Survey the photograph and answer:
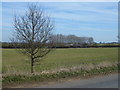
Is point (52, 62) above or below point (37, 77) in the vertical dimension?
below

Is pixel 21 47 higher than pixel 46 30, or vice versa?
pixel 46 30

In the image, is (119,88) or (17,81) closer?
Result: (119,88)

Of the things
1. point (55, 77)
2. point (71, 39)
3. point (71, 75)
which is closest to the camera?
point (55, 77)

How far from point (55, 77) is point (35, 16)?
3632 mm

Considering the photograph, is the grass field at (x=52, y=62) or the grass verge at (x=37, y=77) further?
the grass field at (x=52, y=62)

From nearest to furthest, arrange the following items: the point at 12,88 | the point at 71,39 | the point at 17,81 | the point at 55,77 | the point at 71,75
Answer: the point at 12,88 → the point at 17,81 → the point at 55,77 → the point at 71,75 → the point at 71,39

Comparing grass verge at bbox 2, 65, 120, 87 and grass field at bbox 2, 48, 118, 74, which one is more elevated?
grass verge at bbox 2, 65, 120, 87

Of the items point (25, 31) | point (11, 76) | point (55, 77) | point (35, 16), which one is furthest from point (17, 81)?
point (35, 16)

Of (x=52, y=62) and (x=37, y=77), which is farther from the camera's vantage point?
(x=52, y=62)

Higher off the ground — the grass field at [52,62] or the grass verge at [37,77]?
the grass verge at [37,77]

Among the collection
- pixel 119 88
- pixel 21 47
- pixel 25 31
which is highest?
pixel 25 31

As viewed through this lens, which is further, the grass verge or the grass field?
the grass field

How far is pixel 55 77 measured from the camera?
1025cm

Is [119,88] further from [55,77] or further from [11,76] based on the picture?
[11,76]
